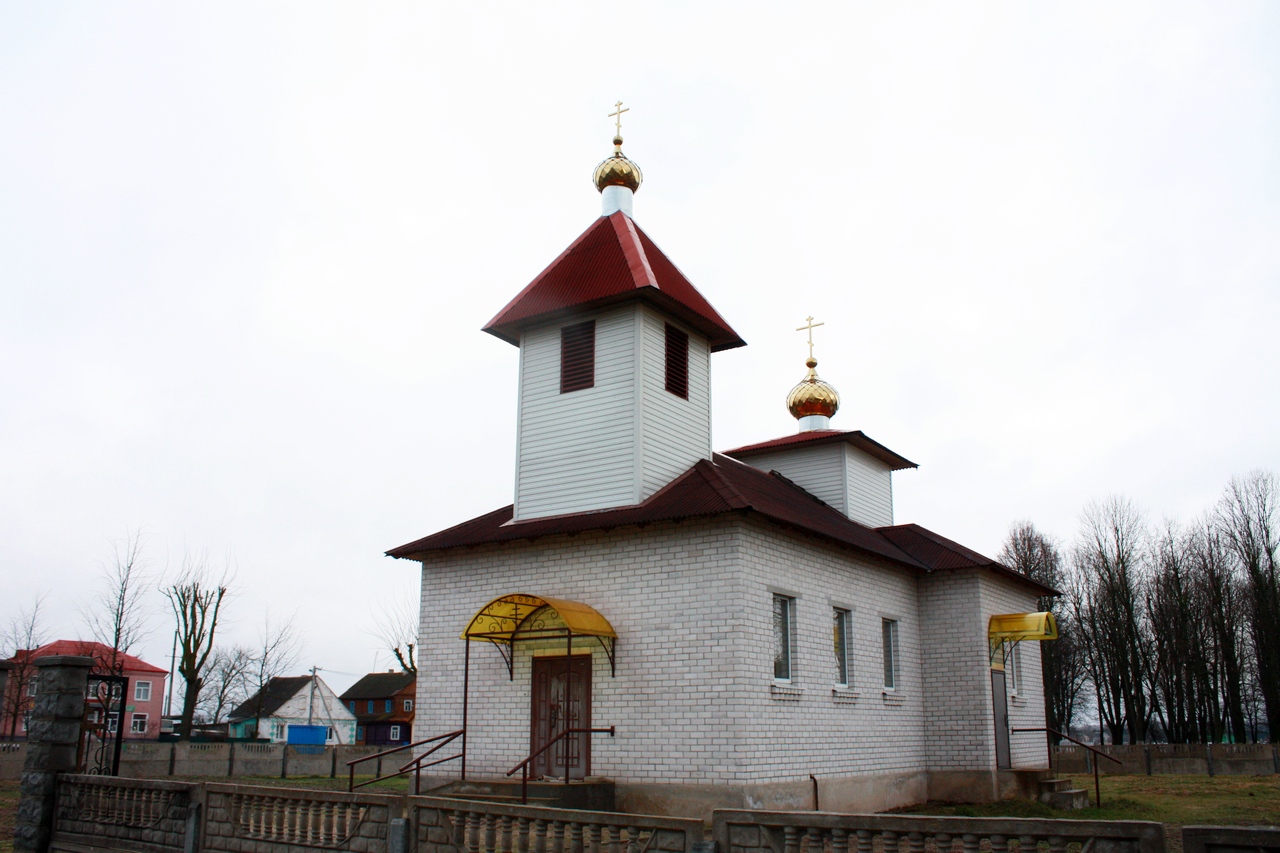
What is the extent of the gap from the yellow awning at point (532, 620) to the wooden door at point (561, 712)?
0.47 m

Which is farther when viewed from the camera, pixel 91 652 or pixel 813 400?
pixel 91 652

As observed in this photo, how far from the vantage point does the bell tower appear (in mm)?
15109

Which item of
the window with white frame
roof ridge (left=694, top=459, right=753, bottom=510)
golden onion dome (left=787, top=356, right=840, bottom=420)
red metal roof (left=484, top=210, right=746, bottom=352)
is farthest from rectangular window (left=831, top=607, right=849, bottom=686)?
golden onion dome (left=787, top=356, right=840, bottom=420)

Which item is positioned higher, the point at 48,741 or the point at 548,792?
the point at 48,741

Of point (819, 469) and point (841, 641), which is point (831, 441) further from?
point (841, 641)

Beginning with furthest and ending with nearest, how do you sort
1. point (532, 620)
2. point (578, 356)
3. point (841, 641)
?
point (578, 356), point (841, 641), point (532, 620)

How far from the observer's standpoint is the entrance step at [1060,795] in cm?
1756

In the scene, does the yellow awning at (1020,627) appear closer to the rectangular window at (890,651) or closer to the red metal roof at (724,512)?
the red metal roof at (724,512)

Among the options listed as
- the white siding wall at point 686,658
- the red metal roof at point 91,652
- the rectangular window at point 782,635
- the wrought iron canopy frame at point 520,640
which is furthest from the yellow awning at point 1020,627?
the red metal roof at point 91,652

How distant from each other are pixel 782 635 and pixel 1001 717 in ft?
20.9

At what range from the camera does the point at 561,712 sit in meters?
14.1

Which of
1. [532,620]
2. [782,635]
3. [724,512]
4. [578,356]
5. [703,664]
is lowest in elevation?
[703,664]

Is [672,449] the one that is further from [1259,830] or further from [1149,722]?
[1149,722]

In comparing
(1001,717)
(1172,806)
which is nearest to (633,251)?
Result: (1001,717)
